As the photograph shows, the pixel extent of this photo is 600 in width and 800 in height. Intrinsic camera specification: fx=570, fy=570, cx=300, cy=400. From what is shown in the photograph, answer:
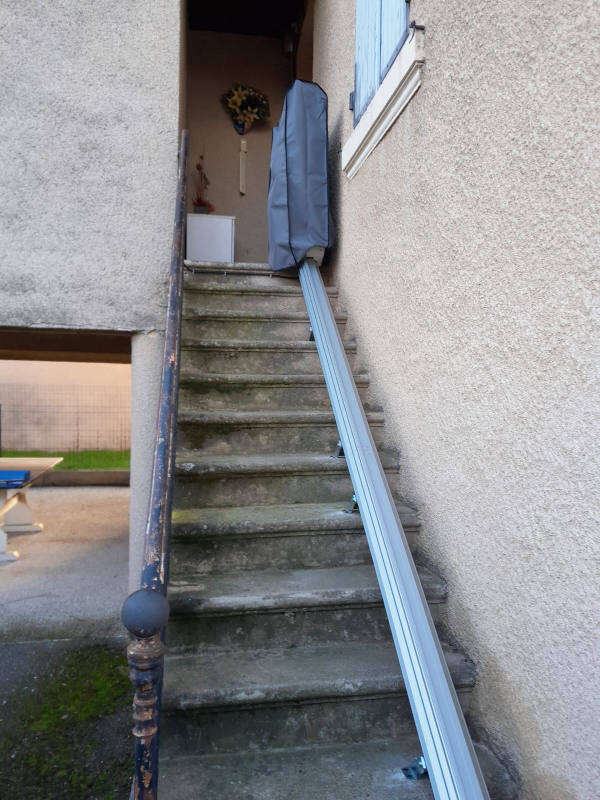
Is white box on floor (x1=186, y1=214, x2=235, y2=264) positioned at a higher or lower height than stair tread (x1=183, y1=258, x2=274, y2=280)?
higher

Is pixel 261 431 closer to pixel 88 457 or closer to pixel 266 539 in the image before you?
pixel 266 539

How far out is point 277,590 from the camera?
1.77 metres

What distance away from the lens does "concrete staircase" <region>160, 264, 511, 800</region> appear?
1.44 meters

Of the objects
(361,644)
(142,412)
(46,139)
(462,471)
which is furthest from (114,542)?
(462,471)

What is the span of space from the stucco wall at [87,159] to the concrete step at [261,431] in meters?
0.82

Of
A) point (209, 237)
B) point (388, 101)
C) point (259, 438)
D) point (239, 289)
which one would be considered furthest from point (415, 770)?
point (209, 237)

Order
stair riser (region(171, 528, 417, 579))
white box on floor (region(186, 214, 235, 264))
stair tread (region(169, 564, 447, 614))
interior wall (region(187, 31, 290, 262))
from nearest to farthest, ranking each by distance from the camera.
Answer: stair tread (region(169, 564, 447, 614)) < stair riser (region(171, 528, 417, 579)) < white box on floor (region(186, 214, 235, 264)) < interior wall (region(187, 31, 290, 262))

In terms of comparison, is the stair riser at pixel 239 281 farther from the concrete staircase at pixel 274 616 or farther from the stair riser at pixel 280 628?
the stair riser at pixel 280 628

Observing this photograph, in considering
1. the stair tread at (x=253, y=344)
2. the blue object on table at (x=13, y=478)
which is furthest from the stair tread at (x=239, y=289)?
the blue object on table at (x=13, y=478)

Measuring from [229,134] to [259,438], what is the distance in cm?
400

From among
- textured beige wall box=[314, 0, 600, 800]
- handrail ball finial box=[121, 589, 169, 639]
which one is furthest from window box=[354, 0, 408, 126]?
handrail ball finial box=[121, 589, 169, 639]

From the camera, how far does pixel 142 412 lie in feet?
9.41

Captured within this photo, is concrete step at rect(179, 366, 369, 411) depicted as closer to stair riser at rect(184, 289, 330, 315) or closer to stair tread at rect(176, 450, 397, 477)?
stair tread at rect(176, 450, 397, 477)

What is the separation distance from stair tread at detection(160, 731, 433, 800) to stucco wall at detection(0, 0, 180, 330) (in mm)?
2047
